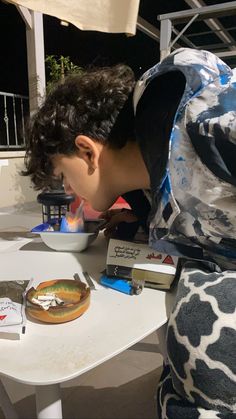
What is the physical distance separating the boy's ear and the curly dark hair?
0.04ft

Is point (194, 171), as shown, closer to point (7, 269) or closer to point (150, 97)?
point (150, 97)

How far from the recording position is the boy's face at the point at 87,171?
0.61 meters

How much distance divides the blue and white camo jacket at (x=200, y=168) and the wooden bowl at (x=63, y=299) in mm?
137

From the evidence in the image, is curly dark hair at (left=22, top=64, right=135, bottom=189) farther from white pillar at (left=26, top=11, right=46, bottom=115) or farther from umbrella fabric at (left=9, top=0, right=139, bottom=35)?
white pillar at (left=26, top=11, right=46, bottom=115)

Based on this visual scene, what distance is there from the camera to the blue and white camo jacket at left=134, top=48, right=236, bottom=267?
1.50 ft

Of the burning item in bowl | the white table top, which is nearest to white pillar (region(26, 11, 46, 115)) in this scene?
the burning item in bowl

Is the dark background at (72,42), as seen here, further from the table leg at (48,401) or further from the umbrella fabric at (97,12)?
the table leg at (48,401)

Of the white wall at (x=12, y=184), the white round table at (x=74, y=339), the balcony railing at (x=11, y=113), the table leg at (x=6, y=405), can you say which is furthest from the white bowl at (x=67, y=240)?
the balcony railing at (x=11, y=113)

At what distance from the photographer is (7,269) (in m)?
0.63

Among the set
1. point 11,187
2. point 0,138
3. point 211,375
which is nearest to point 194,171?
point 211,375

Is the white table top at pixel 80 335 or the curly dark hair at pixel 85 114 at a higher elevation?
the curly dark hair at pixel 85 114

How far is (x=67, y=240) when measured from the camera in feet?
2.31

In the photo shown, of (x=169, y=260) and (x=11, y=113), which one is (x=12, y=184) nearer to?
(x=11, y=113)

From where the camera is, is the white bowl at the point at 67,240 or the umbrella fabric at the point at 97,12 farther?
the umbrella fabric at the point at 97,12
